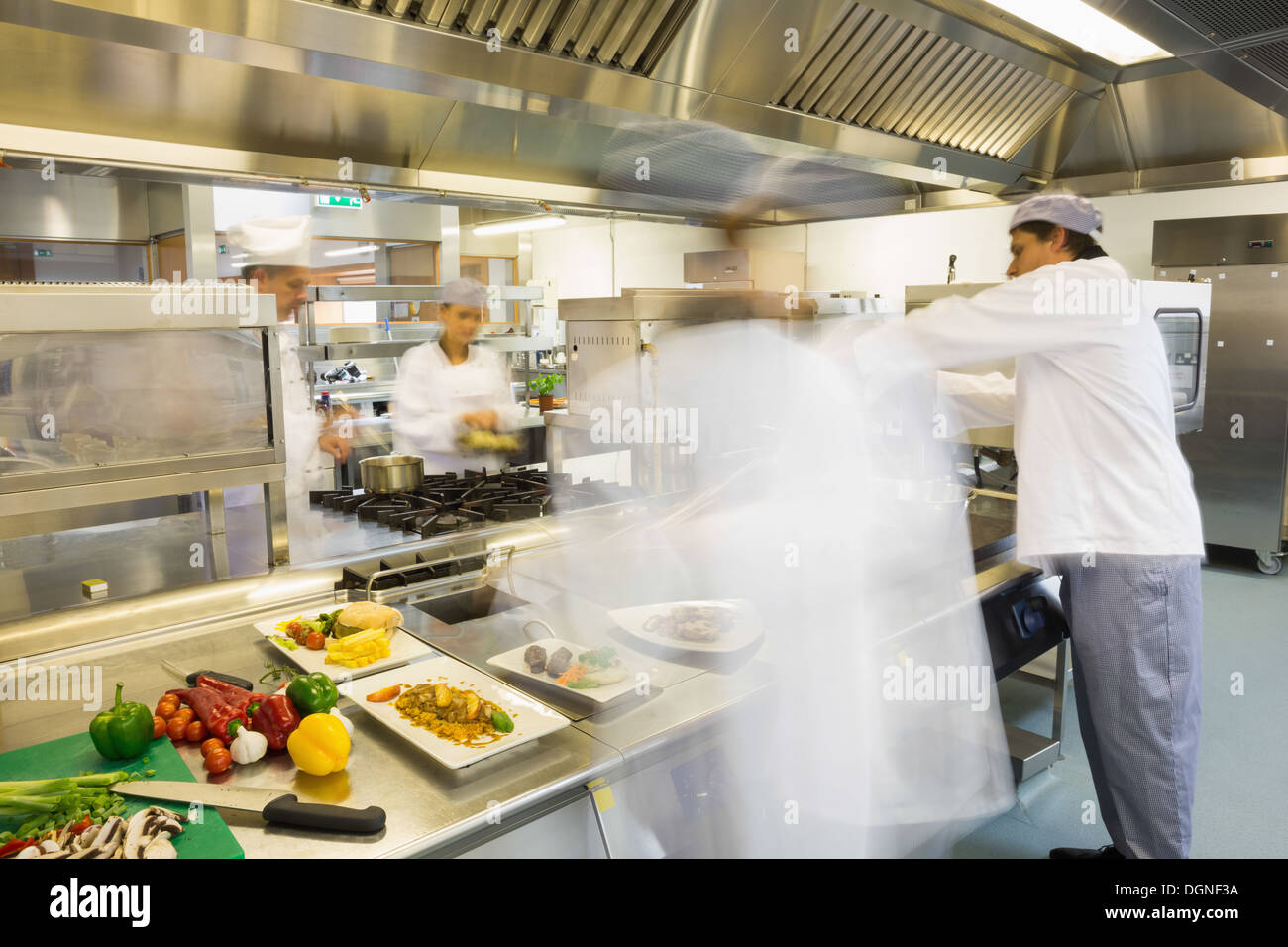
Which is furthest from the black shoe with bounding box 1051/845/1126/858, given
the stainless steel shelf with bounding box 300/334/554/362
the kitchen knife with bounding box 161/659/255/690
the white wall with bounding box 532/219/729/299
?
the white wall with bounding box 532/219/729/299

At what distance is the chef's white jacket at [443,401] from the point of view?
11.5ft

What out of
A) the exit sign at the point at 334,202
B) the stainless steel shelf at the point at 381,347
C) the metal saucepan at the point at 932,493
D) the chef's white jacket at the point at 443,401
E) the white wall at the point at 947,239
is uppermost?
the exit sign at the point at 334,202

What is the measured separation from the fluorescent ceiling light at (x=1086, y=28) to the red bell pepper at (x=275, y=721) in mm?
2128

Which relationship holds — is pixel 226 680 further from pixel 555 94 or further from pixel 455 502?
pixel 555 94

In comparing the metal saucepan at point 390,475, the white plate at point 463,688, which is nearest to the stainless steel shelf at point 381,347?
the metal saucepan at point 390,475

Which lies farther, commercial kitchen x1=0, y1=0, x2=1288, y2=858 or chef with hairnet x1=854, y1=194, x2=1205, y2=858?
chef with hairnet x1=854, y1=194, x2=1205, y2=858

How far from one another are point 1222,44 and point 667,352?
1518 millimetres

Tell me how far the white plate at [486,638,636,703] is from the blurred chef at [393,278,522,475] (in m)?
1.97

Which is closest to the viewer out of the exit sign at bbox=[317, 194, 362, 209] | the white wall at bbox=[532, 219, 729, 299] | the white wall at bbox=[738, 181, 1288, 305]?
the white wall at bbox=[738, 181, 1288, 305]

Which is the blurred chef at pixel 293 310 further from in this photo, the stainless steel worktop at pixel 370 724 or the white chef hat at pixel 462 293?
the stainless steel worktop at pixel 370 724

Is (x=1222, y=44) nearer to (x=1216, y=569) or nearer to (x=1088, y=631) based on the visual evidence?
(x=1088, y=631)

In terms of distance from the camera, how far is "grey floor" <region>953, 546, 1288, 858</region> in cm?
243

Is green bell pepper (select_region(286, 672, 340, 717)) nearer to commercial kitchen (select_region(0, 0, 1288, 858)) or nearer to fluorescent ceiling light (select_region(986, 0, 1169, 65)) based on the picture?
commercial kitchen (select_region(0, 0, 1288, 858))

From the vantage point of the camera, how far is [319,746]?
1221 mm
